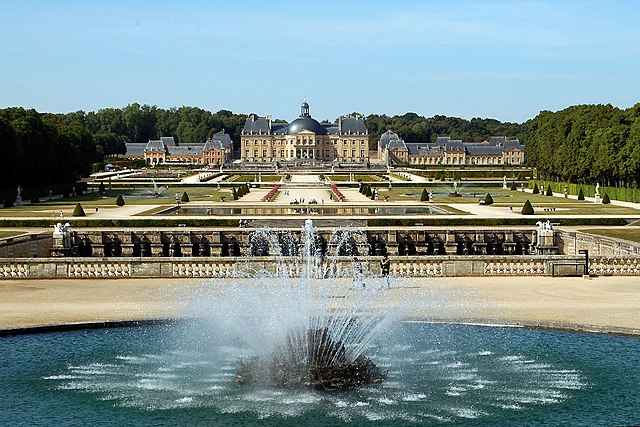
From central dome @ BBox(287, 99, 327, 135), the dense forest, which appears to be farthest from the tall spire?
the dense forest

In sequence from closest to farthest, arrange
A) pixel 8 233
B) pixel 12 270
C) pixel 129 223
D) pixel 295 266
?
pixel 12 270, pixel 295 266, pixel 8 233, pixel 129 223

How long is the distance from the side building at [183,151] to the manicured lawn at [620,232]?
114 m

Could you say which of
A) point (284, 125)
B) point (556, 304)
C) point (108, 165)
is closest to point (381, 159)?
point (284, 125)

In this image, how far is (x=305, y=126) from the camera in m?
149

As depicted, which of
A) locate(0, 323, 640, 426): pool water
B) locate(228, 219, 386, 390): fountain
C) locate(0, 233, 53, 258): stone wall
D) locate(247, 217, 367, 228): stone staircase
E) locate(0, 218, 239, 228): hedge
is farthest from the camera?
locate(0, 218, 239, 228): hedge

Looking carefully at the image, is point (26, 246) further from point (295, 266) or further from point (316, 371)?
point (316, 371)

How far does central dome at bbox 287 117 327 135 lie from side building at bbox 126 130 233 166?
405 inches

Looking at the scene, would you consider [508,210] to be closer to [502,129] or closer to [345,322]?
[345,322]

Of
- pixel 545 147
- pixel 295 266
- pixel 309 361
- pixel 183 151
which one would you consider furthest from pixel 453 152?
pixel 309 361

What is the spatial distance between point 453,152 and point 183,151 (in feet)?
140

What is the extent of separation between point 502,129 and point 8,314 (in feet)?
527

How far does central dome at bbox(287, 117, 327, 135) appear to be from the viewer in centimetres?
14938

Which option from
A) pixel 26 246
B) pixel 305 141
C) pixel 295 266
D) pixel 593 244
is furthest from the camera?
pixel 305 141

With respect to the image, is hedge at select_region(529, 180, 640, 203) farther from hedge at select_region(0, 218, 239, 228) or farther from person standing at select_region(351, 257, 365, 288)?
person standing at select_region(351, 257, 365, 288)
